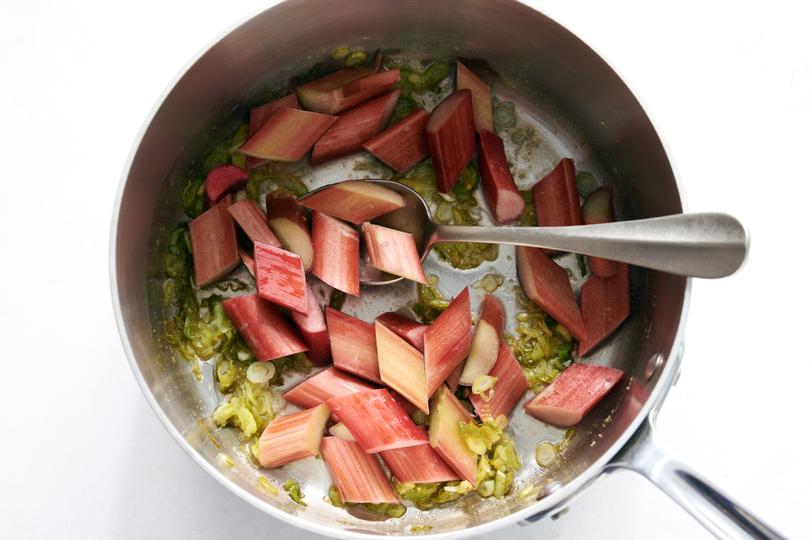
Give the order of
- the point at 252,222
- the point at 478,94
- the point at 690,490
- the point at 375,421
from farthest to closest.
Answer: the point at 478,94, the point at 252,222, the point at 375,421, the point at 690,490

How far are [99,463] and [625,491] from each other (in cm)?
101

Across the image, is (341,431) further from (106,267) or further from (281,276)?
(106,267)

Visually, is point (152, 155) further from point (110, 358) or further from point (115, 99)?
point (110, 358)

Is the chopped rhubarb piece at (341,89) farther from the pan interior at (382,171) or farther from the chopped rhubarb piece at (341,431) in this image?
the chopped rhubarb piece at (341,431)

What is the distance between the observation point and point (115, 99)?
1448 mm

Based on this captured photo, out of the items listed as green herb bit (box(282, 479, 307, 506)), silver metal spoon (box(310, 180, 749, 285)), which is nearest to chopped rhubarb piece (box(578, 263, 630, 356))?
silver metal spoon (box(310, 180, 749, 285))

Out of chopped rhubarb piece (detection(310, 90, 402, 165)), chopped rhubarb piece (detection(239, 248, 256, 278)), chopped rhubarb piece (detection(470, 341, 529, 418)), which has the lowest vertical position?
chopped rhubarb piece (detection(470, 341, 529, 418))

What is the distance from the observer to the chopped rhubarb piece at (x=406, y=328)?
1.39 m

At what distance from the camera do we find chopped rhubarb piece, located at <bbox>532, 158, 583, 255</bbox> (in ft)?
4.86

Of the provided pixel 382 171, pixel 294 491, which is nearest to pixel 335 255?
pixel 382 171

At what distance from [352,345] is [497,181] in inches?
17.1

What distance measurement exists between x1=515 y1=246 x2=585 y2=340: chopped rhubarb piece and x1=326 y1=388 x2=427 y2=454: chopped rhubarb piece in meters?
0.35

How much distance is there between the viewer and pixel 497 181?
4.75 feet

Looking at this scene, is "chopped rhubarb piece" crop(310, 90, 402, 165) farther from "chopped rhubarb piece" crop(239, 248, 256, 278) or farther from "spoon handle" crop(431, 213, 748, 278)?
"spoon handle" crop(431, 213, 748, 278)
